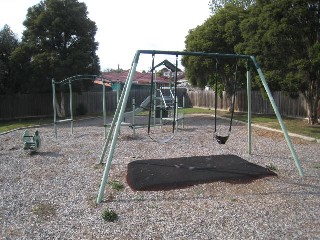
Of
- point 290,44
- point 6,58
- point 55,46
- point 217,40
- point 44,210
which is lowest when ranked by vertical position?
point 44,210

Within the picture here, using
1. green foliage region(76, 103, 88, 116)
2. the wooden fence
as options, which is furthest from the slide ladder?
green foliage region(76, 103, 88, 116)

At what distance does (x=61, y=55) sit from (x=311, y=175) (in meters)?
18.7

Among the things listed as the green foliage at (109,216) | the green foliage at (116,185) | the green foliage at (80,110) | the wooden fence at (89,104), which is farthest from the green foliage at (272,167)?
the green foliage at (80,110)

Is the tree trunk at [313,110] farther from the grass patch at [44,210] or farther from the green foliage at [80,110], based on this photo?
the green foliage at [80,110]

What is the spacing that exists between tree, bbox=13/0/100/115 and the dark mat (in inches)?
597

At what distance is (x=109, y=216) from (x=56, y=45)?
2016 centimetres

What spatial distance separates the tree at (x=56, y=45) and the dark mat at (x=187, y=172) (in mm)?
15151

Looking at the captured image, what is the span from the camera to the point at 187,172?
6.90m

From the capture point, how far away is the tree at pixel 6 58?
74.4ft

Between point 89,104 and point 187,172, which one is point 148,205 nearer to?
point 187,172

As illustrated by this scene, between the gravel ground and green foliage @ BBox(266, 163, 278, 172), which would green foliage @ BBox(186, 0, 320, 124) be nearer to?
the gravel ground

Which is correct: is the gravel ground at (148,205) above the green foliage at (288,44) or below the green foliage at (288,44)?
below

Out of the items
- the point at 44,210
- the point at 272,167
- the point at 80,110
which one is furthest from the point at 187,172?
the point at 80,110

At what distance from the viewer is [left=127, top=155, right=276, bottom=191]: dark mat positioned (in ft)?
20.5
